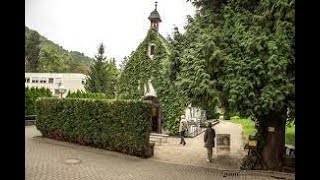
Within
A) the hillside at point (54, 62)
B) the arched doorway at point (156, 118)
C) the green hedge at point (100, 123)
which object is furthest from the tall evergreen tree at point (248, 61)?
the hillside at point (54, 62)

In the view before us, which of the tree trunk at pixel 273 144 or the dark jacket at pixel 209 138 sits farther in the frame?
the dark jacket at pixel 209 138

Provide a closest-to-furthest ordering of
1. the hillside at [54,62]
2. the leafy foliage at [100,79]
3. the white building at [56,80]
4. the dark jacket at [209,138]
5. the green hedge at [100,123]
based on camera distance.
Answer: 1. the dark jacket at [209,138]
2. the green hedge at [100,123]
3. the leafy foliage at [100,79]
4. the white building at [56,80]
5. the hillside at [54,62]

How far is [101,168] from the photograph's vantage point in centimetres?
1279

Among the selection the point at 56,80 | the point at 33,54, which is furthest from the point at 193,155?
the point at 33,54

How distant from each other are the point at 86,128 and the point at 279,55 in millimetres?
→ 9958

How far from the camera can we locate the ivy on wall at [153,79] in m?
22.2

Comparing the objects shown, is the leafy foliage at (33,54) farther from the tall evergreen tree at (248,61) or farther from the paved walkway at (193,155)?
the tall evergreen tree at (248,61)

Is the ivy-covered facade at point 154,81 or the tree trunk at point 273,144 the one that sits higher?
the ivy-covered facade at point 154,81

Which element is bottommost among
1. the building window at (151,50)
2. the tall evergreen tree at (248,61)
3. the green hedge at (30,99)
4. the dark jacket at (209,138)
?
the dark jacket at (209,138)

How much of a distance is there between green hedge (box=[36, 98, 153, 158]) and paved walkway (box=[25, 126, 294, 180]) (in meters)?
0.53

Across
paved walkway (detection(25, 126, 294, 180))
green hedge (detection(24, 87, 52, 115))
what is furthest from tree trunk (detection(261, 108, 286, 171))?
green hedge (detection(24, 87, 52, 115))

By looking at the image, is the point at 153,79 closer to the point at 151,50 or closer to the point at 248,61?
the point at 151,50

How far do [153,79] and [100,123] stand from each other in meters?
7.15

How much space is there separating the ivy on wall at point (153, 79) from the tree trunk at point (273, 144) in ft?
29.8
